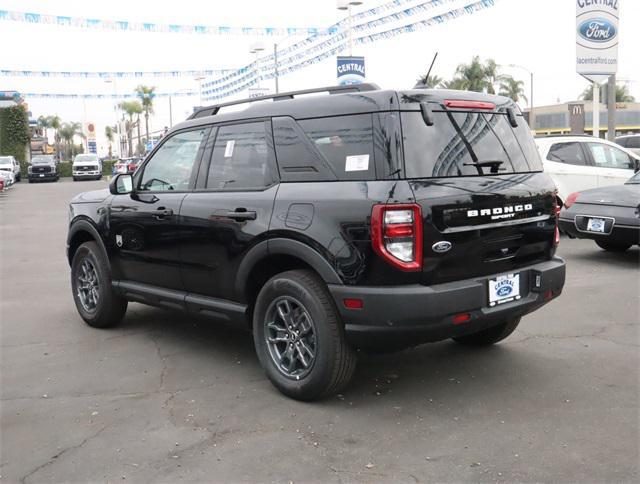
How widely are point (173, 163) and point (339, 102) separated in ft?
5.72

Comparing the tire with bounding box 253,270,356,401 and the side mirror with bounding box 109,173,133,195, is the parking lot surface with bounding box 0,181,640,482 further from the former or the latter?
the side mirror with bounding box 109,173,133,195

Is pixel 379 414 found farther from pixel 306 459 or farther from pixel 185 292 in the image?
pixel 185 292

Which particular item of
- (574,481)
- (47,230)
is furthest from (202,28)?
(574,481)

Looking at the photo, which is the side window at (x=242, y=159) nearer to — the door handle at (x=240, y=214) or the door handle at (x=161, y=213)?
the door handle at (x=240, y=214)

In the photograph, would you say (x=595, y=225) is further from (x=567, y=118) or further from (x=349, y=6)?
(x=567, y=118)

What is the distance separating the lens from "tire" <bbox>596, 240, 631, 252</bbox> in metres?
9.15

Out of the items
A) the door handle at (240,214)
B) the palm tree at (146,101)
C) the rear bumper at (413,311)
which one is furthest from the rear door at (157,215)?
the palm tree at (146,101)

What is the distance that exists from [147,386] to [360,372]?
1.46 meters

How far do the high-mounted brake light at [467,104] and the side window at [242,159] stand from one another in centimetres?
118

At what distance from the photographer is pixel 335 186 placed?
153 inches

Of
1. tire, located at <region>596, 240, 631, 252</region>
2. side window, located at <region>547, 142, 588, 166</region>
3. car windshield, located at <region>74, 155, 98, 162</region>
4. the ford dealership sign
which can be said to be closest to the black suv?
tire, located at <region>596, 240, 631, 252</region>

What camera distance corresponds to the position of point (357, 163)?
12.7ft

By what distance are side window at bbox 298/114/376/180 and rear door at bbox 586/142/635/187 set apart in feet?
28.3

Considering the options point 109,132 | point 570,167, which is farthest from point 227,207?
point 109,132
